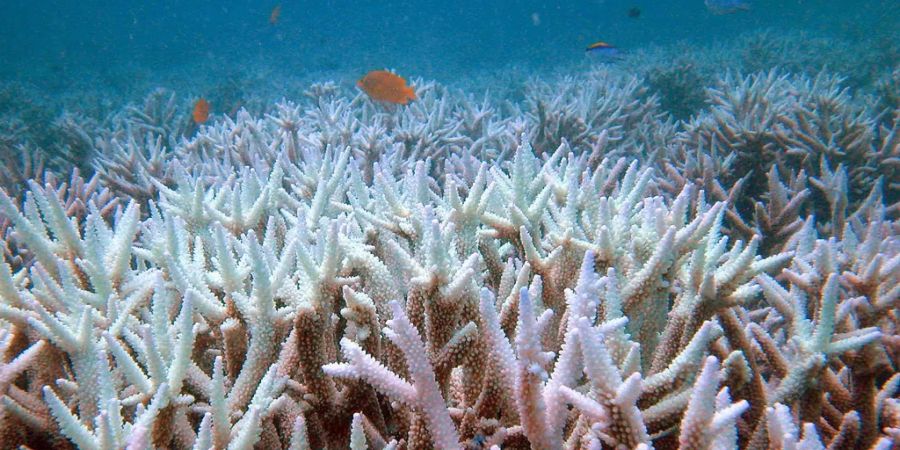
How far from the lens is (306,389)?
1.66 metres

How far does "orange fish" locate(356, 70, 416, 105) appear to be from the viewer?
6152mm

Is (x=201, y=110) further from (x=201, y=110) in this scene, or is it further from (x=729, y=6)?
(x=729, y=6)

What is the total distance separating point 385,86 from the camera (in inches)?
246

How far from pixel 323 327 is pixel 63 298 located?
91 cm

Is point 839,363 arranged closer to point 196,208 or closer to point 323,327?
point 323,327

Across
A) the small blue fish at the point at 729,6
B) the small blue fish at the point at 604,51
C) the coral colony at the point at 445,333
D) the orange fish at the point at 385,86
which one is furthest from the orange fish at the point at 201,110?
the small blue fish at the point at 729,6

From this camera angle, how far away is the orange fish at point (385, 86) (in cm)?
615

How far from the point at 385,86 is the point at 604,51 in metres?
4.43

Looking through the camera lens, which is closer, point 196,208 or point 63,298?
point 63,298

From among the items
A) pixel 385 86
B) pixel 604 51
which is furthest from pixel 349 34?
pixel 385 86

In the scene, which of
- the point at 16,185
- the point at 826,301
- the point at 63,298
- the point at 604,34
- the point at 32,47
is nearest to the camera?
the point at 826,301

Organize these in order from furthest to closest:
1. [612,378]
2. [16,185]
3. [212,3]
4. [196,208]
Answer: [212,3] → [16,185] → [196,208] → [612,378]

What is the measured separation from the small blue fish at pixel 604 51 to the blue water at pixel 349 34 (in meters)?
7.74

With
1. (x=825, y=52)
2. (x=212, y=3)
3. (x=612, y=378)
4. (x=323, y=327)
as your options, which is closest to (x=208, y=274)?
(x=323, y=327)
